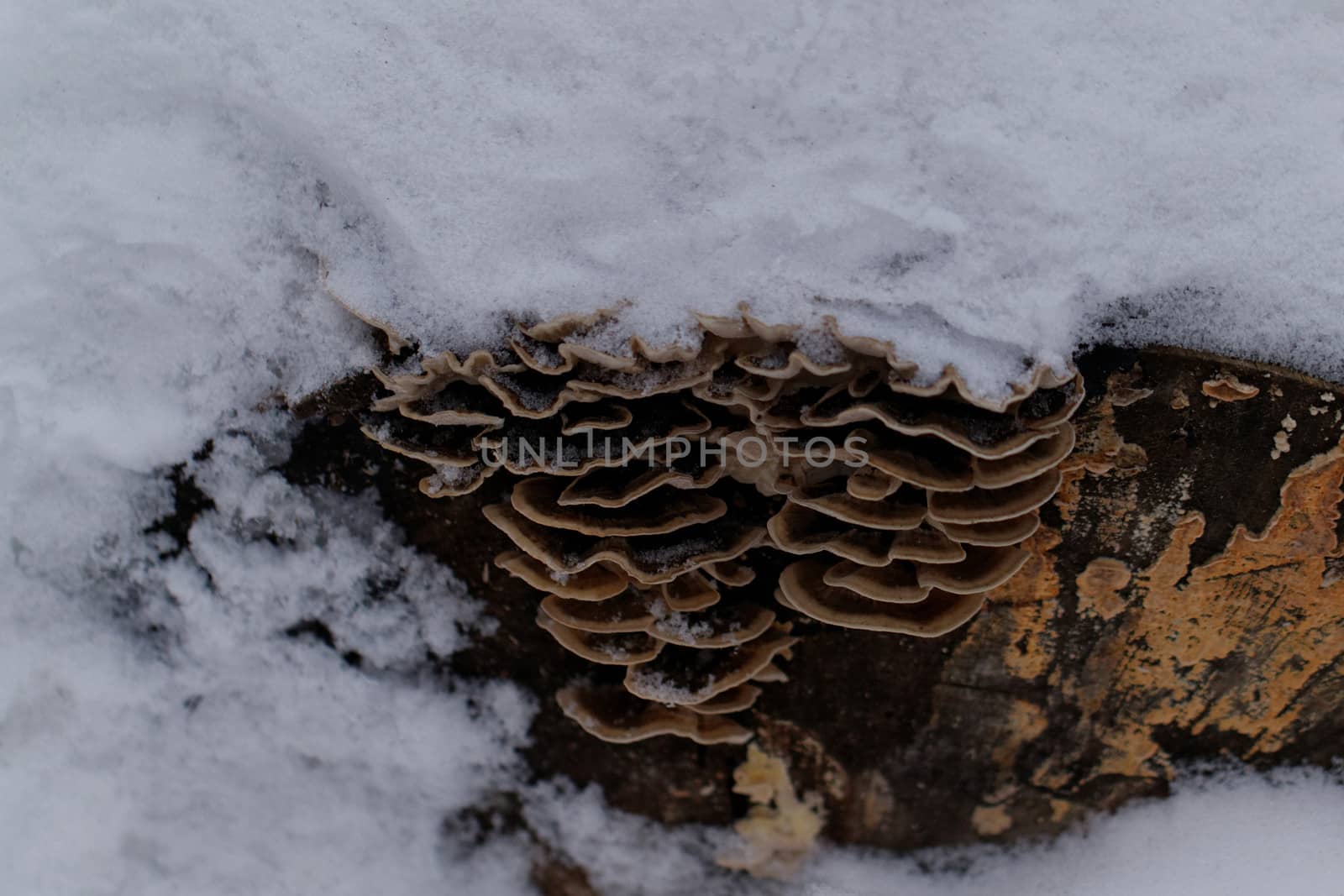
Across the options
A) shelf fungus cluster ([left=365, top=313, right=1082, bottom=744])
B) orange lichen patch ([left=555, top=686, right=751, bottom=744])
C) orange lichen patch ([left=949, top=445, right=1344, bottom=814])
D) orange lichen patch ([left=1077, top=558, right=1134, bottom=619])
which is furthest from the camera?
orange lichen patch ([left=555, top=686, right=751, bottom=744])

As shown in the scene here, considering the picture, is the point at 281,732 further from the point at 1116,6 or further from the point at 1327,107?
the point at 1327,107

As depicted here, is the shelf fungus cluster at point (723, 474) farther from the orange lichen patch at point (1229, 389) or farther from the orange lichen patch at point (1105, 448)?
the orange lichen patch at point (1229, 389)

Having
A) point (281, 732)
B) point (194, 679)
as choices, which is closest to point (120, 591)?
point (194, 679)

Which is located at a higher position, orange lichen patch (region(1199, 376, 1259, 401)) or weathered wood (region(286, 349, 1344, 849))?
orange lichen patch (region(1199, 376, 1259, 401))

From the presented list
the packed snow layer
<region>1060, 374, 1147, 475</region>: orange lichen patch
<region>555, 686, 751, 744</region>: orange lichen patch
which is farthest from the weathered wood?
the packed snow layer

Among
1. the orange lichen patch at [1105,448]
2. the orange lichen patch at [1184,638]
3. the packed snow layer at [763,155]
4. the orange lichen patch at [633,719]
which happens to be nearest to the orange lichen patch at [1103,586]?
the orange lichen patch at [1184,638]

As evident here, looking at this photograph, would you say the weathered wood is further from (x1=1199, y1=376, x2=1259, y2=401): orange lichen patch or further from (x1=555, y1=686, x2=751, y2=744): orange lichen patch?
(x1=555, y1=686, x2=751, y2=744): orange lichen patch
